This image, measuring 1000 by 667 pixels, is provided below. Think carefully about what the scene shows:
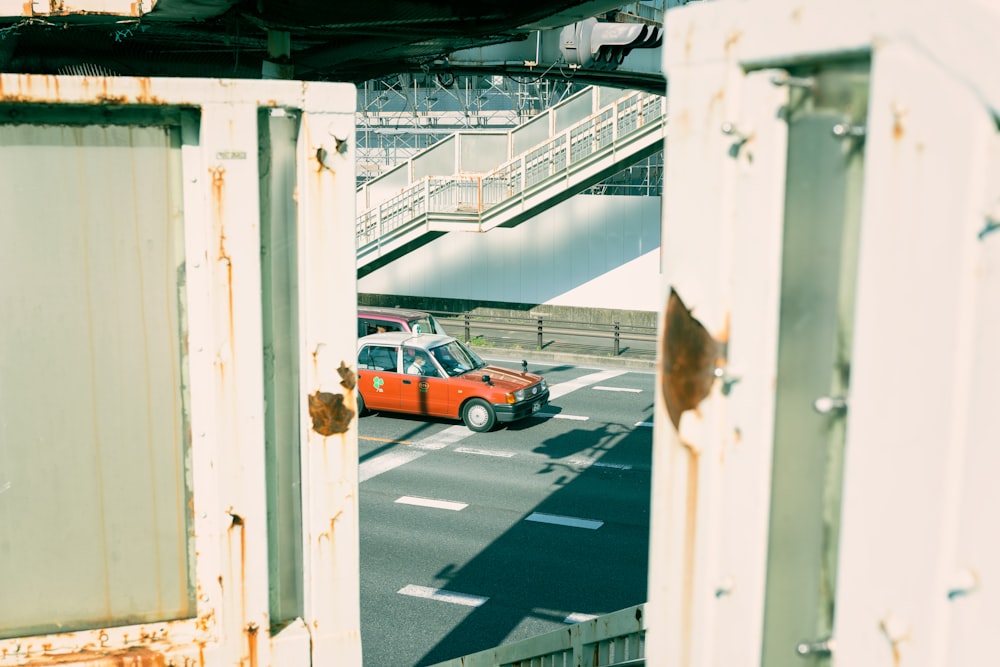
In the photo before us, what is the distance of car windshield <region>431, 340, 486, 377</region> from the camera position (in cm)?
1795

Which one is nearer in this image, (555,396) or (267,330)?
(267,330)

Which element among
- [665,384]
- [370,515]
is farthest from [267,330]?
[370,515]

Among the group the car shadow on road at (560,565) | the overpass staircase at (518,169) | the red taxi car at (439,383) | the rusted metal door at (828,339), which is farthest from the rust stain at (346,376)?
the overpass staircase at (518,169)

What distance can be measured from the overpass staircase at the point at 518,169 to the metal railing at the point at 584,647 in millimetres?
19165

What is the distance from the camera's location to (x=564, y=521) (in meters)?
12.9

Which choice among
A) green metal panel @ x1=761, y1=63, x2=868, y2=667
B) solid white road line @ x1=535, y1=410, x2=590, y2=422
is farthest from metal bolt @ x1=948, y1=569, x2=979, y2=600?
solid white road line @ x1=535, y1=410, x2=590, y2=422

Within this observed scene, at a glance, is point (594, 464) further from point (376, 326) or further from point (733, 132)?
point (733, 132)

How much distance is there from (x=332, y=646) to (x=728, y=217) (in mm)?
1711

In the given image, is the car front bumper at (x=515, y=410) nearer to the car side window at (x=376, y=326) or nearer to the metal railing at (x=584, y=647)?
the car side window at (x=376, y=326)

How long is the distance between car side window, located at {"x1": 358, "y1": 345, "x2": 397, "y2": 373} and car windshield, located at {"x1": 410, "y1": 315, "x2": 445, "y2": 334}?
1.77 m

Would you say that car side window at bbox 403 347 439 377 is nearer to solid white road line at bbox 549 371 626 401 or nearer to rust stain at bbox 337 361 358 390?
solid white road line at bbox 549 371 626 401

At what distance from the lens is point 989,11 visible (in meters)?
1.34

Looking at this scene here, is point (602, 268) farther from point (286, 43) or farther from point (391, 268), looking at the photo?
point (286, 43)

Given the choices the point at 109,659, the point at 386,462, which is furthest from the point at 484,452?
the point at 109,659
